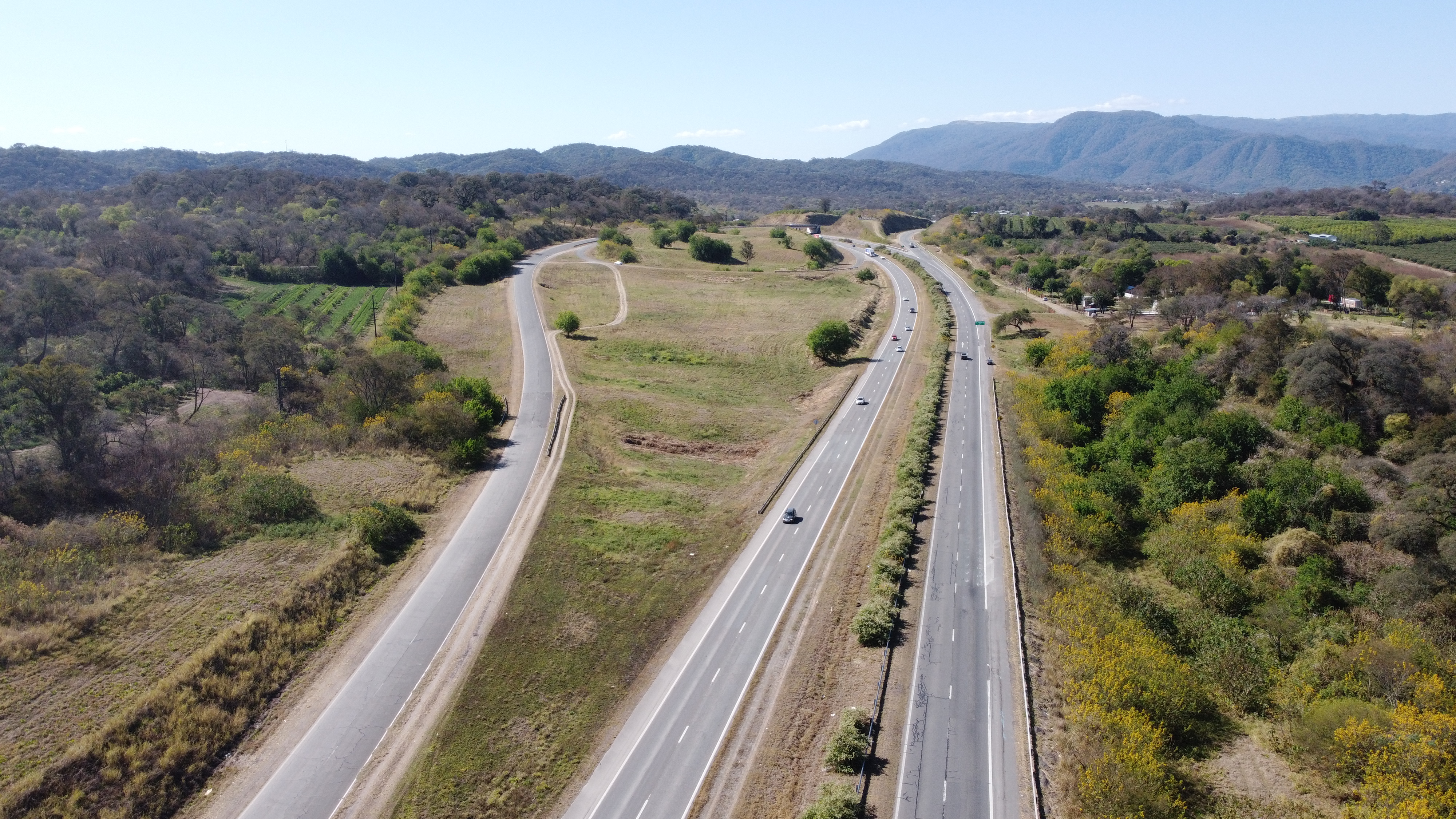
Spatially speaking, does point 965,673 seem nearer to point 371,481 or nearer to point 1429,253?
point 371,481

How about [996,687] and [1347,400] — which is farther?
[1347,400]

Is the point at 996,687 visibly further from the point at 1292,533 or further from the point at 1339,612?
the point at 1292,533

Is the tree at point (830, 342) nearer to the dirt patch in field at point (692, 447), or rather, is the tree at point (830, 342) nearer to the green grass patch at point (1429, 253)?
the dirt patch in field at point (692, 447)

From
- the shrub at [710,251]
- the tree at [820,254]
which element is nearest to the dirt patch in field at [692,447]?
the tree at [820,254]

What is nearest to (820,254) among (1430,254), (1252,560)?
(1430,254)

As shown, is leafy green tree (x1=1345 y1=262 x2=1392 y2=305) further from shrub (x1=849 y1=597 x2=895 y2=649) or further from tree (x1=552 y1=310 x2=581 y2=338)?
tree (x1=552 y1=310 x2=581 y2=338)

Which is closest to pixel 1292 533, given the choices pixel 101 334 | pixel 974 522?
pixel 974 522
